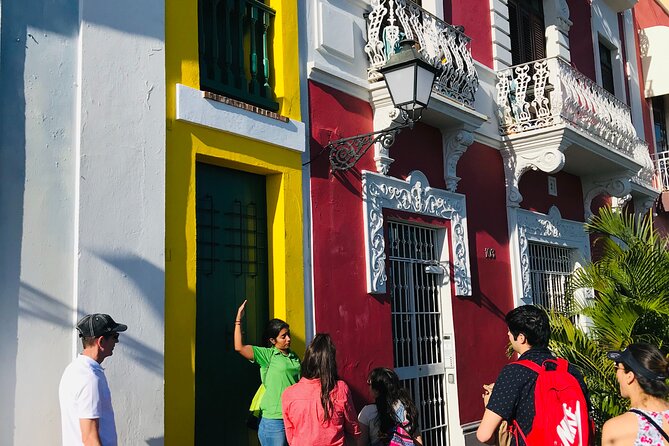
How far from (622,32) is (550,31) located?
3993 mm

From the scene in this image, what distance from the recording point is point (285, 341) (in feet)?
18.5

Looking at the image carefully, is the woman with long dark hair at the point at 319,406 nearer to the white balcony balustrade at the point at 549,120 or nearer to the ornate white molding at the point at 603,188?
the white balcony balustrade at the point at 549,120

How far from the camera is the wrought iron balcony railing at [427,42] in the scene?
7.68 m

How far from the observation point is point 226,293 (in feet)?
19.6

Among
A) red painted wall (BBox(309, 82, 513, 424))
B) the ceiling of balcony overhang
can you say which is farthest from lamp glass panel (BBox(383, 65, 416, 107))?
the ceiling of balcony overhang

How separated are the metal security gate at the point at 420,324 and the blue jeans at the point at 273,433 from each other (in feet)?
8.22

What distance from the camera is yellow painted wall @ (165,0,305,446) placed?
207 inches

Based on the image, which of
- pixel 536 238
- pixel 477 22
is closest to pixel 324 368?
pixel 536 238

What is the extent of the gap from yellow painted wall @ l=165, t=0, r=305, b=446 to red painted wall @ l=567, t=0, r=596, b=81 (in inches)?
285

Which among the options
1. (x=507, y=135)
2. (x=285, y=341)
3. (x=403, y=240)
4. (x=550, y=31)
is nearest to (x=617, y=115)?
(x=550, y=31)

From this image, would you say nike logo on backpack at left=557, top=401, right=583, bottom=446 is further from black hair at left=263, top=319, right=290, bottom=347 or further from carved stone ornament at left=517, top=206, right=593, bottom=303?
carved stone ornament at left=517, top=206, right=593, bottom=303

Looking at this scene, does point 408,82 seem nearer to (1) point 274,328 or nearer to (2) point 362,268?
(2) point 362,268

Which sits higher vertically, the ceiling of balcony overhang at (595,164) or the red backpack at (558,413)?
the ceiling of balcony overhang at (595,164)

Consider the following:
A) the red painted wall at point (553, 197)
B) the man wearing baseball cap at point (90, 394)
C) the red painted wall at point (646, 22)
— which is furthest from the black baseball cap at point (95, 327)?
the red painted wall at point (646, 22)
